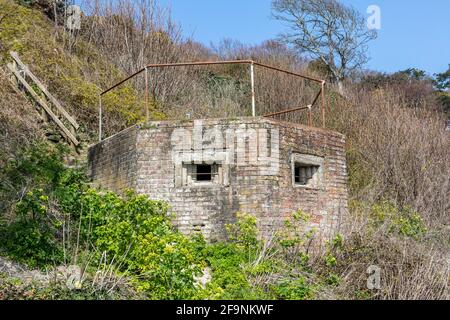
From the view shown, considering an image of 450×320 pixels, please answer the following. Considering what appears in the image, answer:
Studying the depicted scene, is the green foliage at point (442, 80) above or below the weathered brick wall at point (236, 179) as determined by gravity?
above

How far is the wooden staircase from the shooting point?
1455cm

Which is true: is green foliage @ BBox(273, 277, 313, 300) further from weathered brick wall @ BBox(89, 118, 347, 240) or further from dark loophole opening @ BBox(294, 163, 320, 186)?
dark loophole opening @ BBox(294, 163, 320, 186)

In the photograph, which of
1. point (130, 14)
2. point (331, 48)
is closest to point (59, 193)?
point (130, 14)

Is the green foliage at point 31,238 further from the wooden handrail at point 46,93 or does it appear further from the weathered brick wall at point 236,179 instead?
the wooden handrail at point 46,93

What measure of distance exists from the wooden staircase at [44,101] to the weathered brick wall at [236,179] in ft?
12.5

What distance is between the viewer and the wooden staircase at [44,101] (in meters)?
14.5

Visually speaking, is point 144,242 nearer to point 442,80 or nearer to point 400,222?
point 400,222

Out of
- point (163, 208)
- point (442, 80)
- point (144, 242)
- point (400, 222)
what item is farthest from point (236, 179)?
point (442, 80)

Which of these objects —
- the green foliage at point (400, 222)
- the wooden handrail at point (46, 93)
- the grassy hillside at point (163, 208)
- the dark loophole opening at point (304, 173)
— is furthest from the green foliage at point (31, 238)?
the green foliage at point (400, 222)

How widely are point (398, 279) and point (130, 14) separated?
1545 cm

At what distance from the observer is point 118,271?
8.78 meters

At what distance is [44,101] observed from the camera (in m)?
15.1

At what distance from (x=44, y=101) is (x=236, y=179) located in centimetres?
706

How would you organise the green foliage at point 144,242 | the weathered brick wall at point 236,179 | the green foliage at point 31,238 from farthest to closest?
the weathered brick wall at point 236,179 → the green foliage at point 31,238 → the green foliage at point 144,242
